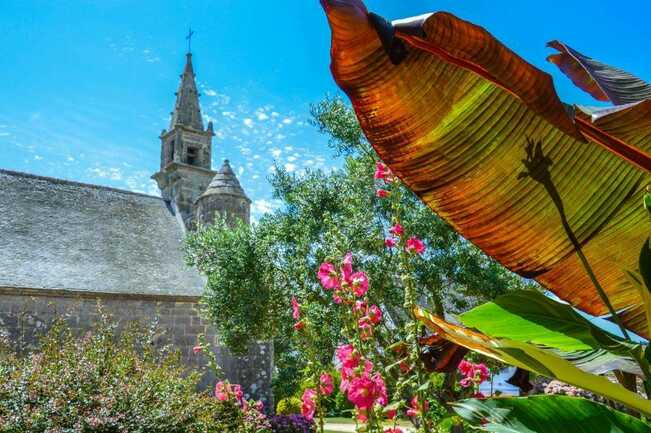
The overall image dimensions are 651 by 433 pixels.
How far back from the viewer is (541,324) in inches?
66.3

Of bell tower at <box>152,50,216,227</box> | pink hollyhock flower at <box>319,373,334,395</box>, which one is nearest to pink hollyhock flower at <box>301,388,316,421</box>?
pink hollyhock flower at <box>319,373,334,395</box>

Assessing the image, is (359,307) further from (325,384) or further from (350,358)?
(325,384)

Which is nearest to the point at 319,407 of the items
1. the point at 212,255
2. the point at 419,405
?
the point at 419,405

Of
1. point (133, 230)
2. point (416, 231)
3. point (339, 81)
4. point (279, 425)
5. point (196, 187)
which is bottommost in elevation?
point (279, 425)

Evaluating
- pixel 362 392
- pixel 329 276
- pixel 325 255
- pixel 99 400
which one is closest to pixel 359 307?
pixel 329 276

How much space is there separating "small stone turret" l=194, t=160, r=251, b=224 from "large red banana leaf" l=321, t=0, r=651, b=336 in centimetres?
1903

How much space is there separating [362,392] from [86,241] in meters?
18.8

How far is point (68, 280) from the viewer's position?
55.0 feet

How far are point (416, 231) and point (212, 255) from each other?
7.29 metres

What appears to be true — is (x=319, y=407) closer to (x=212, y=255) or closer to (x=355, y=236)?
(x=355, y=236)

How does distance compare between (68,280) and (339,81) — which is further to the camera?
(68,280)

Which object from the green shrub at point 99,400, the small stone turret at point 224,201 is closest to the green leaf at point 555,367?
the green shrub at point 99,400

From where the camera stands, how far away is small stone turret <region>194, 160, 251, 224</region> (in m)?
21.0

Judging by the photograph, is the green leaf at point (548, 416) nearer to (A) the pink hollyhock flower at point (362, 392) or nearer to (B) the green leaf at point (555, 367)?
(B) the green leaf at point (555, 367)
